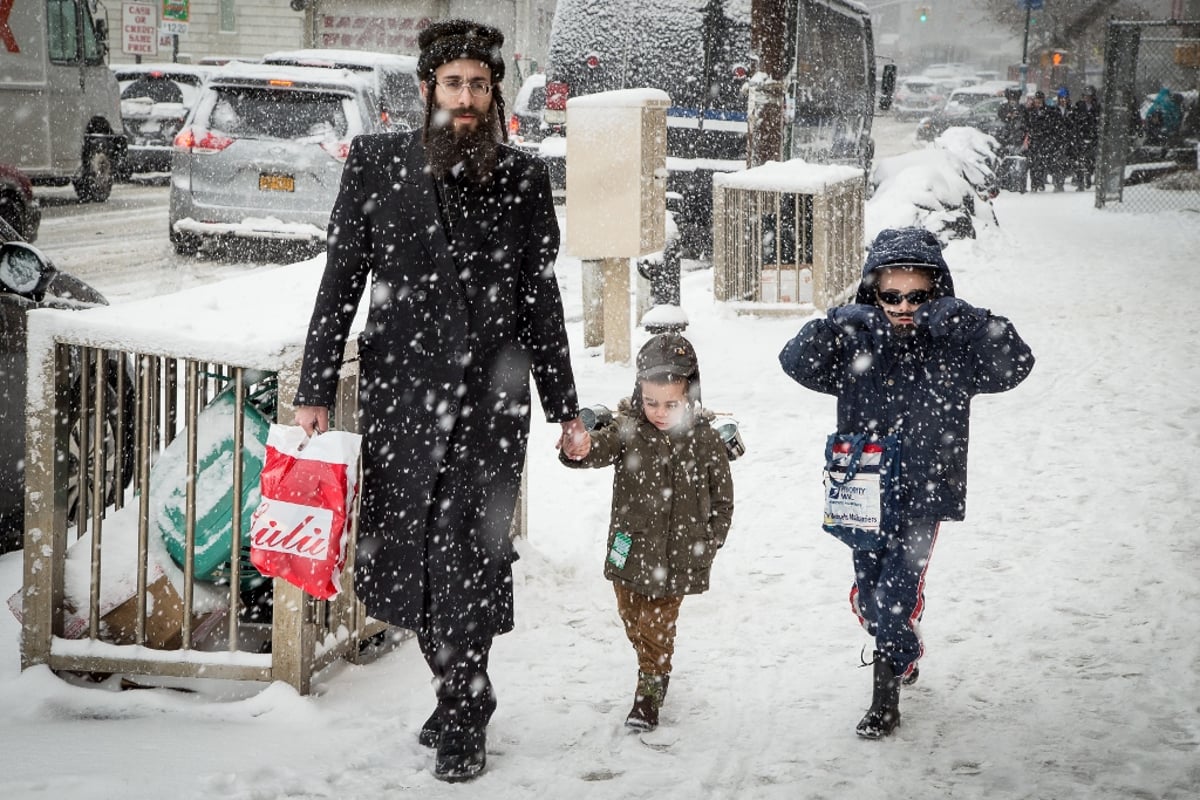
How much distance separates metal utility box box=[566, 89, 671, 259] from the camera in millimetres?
8898

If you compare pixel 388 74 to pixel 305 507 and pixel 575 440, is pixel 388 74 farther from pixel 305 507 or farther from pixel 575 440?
pixel 305 507

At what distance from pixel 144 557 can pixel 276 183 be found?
9.20 m

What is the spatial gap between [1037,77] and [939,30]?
144 ft

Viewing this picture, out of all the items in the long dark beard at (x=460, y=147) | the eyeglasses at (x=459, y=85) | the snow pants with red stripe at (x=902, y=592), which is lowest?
the snow pants with red stripe at (x=902, y=592)

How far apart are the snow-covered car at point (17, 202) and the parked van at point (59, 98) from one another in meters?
3.42

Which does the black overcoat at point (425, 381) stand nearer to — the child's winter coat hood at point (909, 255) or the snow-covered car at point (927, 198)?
the child's winter coat hood at point (909, 255)

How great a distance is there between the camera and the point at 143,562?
4176 mm

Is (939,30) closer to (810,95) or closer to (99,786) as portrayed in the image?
(810,95)

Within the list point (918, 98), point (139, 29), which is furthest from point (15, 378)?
point (918, 98)

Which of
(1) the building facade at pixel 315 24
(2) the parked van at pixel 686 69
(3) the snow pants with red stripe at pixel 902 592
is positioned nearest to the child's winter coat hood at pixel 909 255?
(3) the snow pants with red stripe at pixel 902 592

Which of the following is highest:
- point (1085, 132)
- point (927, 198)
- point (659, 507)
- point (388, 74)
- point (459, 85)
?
point (388, 74)

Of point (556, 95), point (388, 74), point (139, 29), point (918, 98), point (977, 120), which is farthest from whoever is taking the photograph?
point (918, 98)

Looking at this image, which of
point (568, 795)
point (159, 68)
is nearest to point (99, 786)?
point (568, 795)

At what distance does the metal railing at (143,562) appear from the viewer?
13.5 ft
